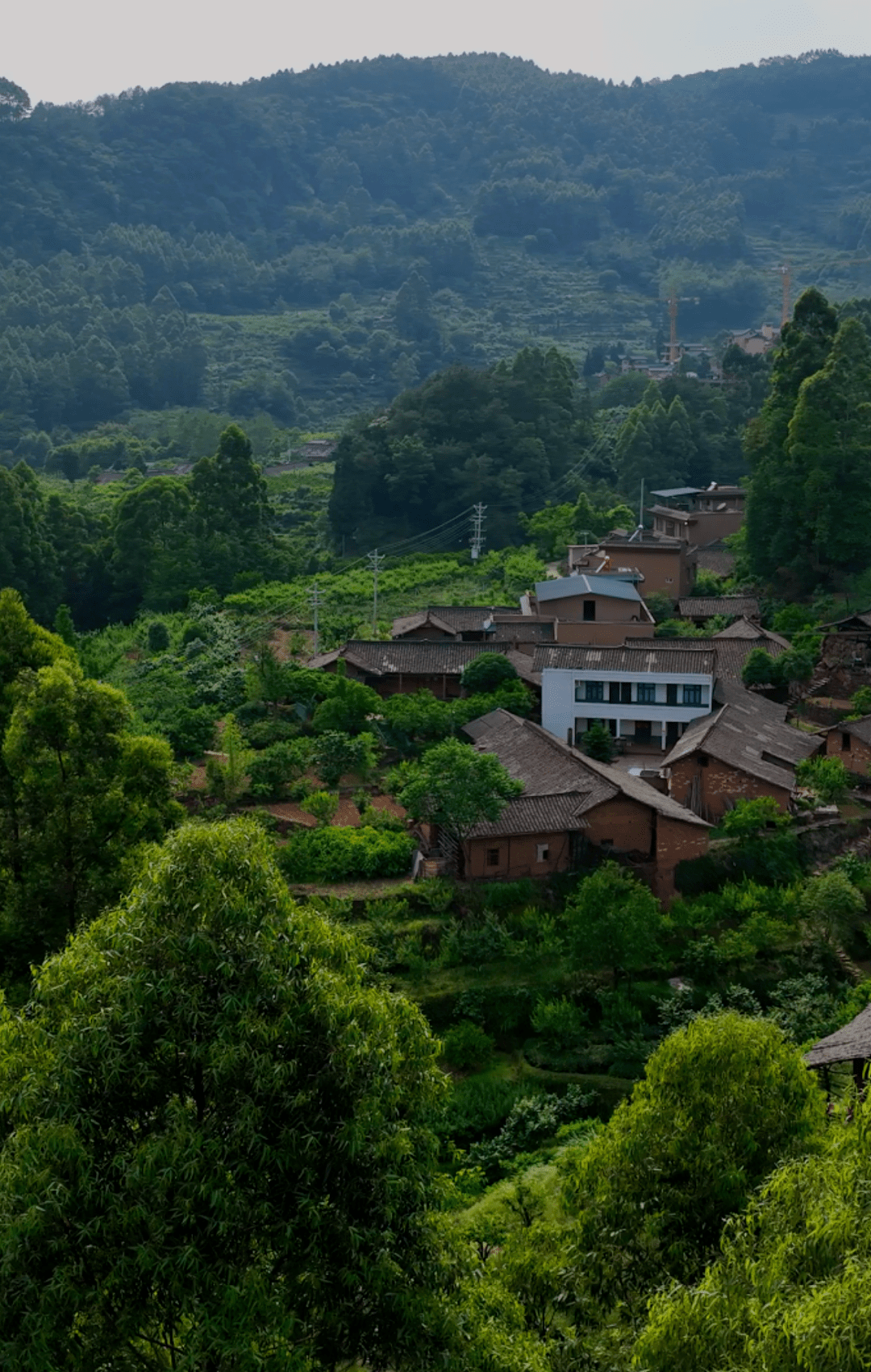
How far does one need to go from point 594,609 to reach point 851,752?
9704 millimetres

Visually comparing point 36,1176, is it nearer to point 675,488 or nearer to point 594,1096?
point 594,1096

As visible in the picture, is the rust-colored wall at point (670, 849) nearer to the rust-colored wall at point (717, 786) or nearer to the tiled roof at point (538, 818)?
the tiled roof at point (538, 818)

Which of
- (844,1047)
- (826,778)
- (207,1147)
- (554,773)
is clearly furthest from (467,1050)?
(207,1147)

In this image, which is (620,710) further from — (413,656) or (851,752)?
(413,656)

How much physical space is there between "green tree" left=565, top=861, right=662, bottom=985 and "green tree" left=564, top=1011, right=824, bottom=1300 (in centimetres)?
863

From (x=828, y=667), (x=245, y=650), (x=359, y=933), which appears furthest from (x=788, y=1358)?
(x=245, y=650)

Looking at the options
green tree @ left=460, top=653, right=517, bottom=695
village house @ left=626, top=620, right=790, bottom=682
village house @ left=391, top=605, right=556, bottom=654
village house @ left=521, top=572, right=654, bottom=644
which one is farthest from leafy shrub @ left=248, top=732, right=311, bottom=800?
village house @ left=521, top=572, right=654, bottom=644

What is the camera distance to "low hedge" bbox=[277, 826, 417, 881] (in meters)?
22.9

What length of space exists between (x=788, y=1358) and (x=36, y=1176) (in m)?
4.23

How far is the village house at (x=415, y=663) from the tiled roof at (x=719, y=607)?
22.5 feet

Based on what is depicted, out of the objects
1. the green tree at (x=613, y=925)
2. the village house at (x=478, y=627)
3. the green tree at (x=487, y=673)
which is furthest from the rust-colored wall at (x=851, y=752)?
the village house at (x=478, y=627)

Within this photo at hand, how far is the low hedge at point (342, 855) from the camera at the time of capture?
2294 centimetres

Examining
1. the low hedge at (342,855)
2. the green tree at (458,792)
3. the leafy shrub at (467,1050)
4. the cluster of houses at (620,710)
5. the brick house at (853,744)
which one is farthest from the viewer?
the brick house at (853,744)

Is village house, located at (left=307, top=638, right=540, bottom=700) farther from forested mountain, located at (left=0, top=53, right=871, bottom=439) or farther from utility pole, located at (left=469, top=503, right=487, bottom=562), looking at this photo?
forested mountain, located at (left=0, top=53, right=871, bottom=439)
